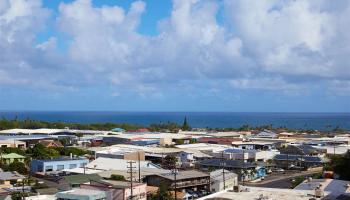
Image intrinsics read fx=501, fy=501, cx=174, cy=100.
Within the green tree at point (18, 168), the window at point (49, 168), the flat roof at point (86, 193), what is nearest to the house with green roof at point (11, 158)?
the green tree at point (18, 168)

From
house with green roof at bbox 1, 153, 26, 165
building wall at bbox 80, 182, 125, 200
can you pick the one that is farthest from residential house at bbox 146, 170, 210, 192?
house with green roof at bbox 1, 153, 26, 165

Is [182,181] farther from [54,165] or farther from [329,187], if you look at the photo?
[54,165]

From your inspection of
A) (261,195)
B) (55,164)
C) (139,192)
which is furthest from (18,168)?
(261,195)

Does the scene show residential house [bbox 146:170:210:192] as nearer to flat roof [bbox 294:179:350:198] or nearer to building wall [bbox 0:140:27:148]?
flat roof [bbox 294:179:350:198]

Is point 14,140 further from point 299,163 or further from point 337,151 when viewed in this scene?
point 337,151

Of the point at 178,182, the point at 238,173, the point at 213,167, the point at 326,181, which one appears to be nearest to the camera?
the point at 326,181

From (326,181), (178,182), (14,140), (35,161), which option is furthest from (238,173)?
(14,140)
